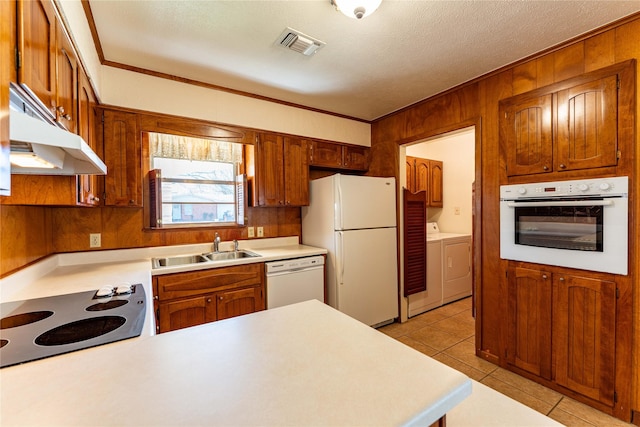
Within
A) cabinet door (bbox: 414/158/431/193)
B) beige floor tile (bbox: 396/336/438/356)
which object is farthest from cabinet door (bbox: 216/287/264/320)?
cabinet door (bbox: 414/158/431/193)

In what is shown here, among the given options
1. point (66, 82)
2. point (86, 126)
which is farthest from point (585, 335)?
point (86, 126)

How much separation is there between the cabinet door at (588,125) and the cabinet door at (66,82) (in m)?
2.93

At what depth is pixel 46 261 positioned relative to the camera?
1926 mm

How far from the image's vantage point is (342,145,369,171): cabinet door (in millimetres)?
3447

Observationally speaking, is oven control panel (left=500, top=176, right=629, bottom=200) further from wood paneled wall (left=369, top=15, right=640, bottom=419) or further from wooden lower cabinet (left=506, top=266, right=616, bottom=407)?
wooden lower cabinet (left=506, top=266, right=616, bottom=407)

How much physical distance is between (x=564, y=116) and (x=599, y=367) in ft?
5.53

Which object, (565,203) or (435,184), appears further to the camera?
(435,184)

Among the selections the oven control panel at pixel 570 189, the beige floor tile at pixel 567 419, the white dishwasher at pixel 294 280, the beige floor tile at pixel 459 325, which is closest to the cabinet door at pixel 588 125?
the oven control panel at pixel 570 189

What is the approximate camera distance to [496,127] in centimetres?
229

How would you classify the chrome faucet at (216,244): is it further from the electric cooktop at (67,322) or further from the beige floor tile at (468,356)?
the beige floor tile at (468,356)

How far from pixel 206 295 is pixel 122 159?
130cm

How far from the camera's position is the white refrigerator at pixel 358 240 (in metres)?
2.80

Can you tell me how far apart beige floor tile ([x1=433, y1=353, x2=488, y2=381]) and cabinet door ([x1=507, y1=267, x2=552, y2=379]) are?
0.27 metres

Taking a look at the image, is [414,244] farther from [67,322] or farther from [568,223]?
[67,322]
